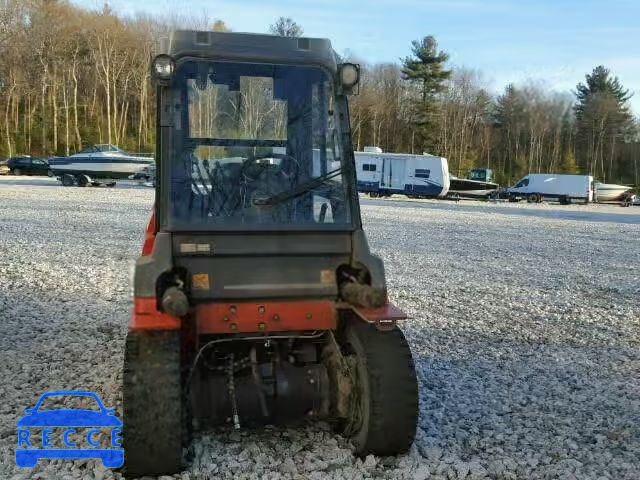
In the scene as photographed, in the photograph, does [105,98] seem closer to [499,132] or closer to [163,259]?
[499,132]

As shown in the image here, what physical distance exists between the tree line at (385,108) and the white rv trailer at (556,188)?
16.7 metres

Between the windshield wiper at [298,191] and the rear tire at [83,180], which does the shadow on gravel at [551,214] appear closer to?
the rear tire at [83,180]

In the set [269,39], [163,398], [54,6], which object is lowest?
[163,398]

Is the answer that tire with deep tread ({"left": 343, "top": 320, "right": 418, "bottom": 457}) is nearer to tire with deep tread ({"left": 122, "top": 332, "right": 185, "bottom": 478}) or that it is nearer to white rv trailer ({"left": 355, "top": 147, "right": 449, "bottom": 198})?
tire with deep tread ({"left": 122, "top": 332, "right": 185, "bottom": 478})

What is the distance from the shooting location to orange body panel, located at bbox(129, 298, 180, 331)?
3699 mm

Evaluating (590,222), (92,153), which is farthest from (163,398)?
(92,153)

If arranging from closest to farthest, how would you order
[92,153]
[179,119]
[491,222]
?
[179,119], [491,222], [92,153]

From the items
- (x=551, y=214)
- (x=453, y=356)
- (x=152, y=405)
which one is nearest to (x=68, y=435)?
(x=152, y=405)

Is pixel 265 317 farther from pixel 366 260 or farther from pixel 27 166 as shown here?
pixel 27 166

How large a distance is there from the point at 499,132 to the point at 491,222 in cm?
4714

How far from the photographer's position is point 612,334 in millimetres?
7977

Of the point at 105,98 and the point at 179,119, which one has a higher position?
the point at 105,98

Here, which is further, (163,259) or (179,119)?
(179,119)

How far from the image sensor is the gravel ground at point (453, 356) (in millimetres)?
4246
